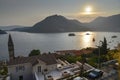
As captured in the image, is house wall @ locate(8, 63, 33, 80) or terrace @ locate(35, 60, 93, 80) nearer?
terrace @ locate(35, 60, 93, 80)

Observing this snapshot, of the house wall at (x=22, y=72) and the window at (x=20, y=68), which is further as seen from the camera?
the window at (x=20, y=68)

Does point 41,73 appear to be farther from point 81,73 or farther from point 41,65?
point 81,73

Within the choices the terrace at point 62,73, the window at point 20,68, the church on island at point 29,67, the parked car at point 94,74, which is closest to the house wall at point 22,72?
the church on island at point 29,67

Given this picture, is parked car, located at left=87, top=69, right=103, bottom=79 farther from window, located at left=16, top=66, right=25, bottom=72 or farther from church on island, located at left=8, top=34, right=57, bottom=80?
window, located at left=16, top=66, right=25, bottom=72

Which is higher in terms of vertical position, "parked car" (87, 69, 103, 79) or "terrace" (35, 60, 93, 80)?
"parked car" (87, 69, 103, 79)

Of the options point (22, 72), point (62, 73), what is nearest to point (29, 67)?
point (22, 72)

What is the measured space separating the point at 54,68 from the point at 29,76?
5.19 m

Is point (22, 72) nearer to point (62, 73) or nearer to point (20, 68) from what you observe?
point (20, 68)

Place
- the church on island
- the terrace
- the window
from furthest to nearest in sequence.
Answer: the window, the church on island, the terrace

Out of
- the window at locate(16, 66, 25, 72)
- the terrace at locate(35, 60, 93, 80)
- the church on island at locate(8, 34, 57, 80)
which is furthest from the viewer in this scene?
the window at locate(16, 66, 25, 72)

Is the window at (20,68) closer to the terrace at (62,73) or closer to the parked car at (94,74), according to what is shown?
the terrace at (62,73)

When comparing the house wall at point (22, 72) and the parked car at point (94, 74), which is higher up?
the parked car at point (94, 74)

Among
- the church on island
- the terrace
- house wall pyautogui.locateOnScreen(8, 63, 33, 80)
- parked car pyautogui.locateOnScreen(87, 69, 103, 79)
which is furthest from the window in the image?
parked car pyautogui.locateOnScreen(87, 69, 103, 79)

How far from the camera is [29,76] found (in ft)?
119
